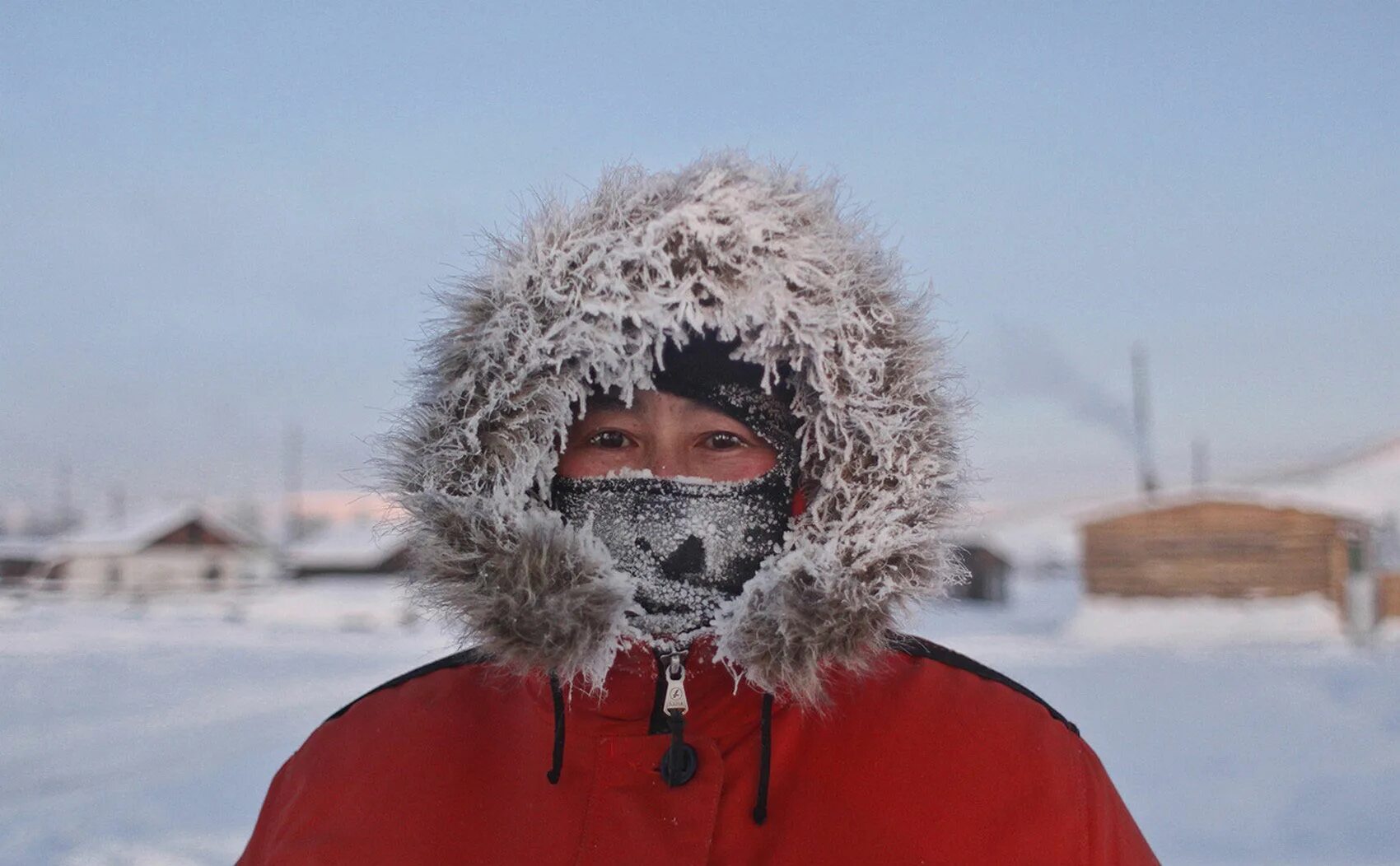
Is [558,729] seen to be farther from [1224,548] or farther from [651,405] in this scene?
[1224,548]

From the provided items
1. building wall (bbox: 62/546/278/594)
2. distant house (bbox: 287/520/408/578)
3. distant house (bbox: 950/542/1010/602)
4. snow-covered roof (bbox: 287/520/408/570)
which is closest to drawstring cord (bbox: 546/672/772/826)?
distant house (bbox: 950/542/1010/602)

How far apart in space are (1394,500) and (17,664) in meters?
45.0

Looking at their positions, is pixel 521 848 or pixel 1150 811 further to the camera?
pixel 1150 811

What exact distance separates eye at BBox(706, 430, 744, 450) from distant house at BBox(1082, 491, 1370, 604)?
69.1 feet

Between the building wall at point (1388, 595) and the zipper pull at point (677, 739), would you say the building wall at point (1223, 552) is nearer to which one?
the building wall at point (1388, 595)

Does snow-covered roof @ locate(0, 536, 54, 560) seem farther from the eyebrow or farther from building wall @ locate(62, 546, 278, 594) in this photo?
the eyebrow

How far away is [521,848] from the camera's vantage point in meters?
1.57

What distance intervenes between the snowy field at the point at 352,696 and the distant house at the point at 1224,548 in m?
1.29

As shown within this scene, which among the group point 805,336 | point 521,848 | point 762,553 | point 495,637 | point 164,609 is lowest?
point 164,609

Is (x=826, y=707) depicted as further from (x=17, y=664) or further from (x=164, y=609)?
(x=164, y=609)

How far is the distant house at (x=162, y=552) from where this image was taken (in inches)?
1586

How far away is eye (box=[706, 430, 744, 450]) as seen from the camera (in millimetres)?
1903

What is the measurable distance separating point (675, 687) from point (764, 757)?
0.56 ft

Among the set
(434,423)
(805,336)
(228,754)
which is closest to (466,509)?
(434,423)
